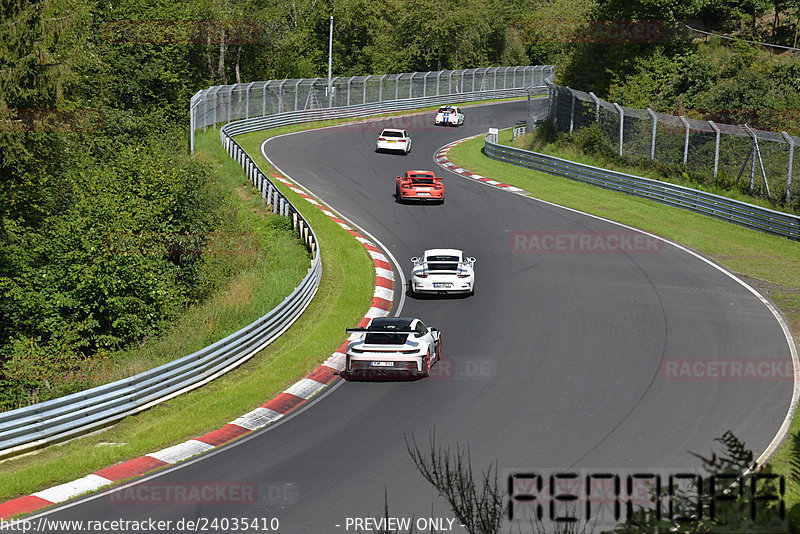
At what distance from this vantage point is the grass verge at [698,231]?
2606 centimetres

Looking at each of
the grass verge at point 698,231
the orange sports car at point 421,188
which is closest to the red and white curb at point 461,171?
the grass verge at point 698,231

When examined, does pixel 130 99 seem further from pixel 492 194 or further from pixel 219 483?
pixel 219 483

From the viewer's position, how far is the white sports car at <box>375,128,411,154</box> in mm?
48438

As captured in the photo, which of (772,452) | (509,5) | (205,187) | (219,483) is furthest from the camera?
(509,5)

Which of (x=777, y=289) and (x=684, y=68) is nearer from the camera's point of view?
(x=777, y=289)

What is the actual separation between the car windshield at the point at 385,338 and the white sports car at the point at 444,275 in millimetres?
6038

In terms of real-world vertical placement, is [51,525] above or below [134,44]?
below

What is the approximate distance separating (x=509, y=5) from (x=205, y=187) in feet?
255

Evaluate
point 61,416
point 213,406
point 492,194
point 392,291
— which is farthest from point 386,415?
point 492,194

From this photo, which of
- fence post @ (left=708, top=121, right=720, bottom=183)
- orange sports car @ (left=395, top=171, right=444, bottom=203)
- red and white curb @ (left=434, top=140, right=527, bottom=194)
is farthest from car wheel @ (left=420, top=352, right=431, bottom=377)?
red and white curb @ (left=434, top=140, right=527, bottom=194)

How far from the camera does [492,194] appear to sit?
128ft

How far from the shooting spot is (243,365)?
66.3 ft

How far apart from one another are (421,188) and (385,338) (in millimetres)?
18551

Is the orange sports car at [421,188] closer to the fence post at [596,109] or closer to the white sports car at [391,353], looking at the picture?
the fence post at [596,109]
